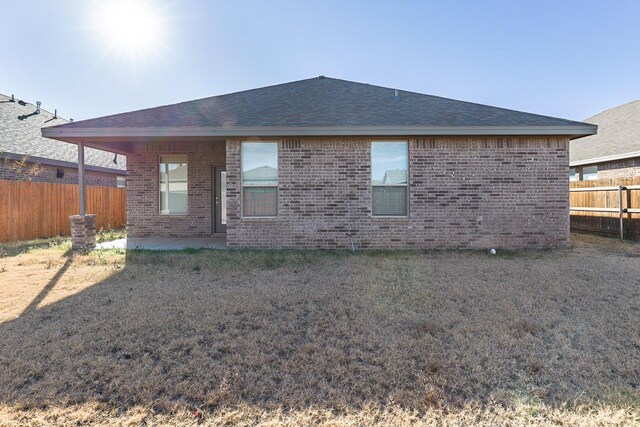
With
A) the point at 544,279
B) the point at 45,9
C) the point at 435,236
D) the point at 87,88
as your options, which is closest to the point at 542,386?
the point at 544,279

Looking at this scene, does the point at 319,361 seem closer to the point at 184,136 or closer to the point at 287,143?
the point at 287,143

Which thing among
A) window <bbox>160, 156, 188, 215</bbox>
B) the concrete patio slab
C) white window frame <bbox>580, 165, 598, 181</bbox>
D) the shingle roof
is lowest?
the concrete patio slab

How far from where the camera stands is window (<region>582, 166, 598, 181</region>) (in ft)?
41.5

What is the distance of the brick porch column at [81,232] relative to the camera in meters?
7.57

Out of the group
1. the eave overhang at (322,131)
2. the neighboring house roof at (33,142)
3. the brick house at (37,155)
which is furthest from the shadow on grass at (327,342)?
the neighboring house roof at (33,142)

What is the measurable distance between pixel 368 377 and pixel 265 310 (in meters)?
1.65

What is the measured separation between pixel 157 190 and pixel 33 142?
7374mm


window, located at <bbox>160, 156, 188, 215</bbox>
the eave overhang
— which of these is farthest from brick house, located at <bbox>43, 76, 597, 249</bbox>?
window, located at <bbox>160, 156, 188, 215</bbox>

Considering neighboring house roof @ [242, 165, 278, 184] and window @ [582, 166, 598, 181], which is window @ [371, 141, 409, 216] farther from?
window @ [582, 166, 598, 181]

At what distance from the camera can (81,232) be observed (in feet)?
24.9

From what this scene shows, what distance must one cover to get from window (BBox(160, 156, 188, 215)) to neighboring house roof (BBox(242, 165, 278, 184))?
325cm

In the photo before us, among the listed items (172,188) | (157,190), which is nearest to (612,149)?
(172,188)

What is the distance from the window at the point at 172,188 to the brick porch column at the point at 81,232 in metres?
2.27

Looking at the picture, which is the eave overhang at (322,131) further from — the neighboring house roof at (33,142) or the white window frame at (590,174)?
the white window frame at (590,174)
